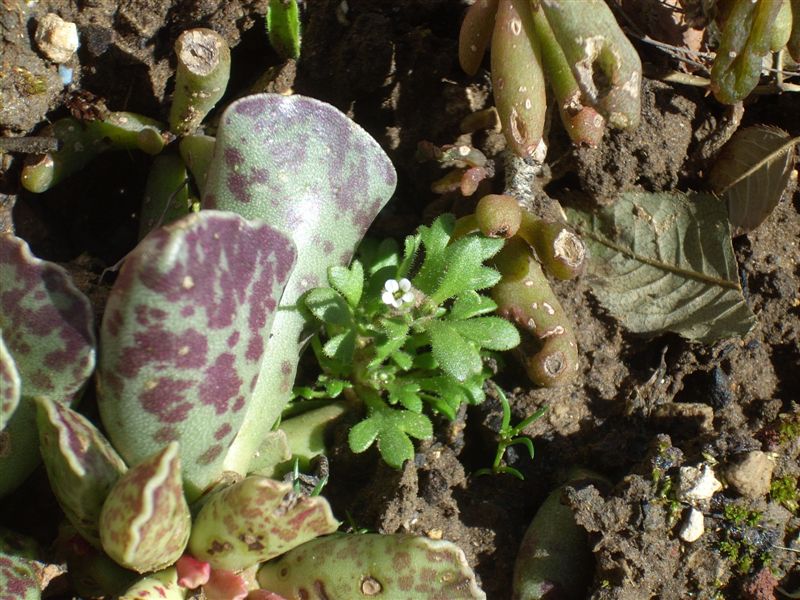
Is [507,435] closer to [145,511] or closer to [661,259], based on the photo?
[661,259]

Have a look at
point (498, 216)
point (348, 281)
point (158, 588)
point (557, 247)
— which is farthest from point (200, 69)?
point (158, 588)

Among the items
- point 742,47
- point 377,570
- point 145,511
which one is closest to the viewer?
point 145,511

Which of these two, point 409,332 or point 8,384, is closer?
point 8,384

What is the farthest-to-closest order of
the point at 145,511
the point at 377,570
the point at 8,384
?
the point at 377,570 < the point at 8,384 < the point at 145,511

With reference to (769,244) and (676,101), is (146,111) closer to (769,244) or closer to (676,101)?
(676,101)

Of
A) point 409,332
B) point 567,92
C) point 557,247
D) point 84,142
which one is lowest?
point 409,332

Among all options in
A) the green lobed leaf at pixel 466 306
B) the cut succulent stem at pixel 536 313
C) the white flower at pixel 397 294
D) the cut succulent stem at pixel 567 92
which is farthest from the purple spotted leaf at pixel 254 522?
the cut succulent stem at pixel 567 92

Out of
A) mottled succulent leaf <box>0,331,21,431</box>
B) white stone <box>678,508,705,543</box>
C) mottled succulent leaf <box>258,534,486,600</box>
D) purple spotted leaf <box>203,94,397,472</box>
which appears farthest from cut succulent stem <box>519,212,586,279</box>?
mottled succulent leaf <box>0,331,21,431</box>
